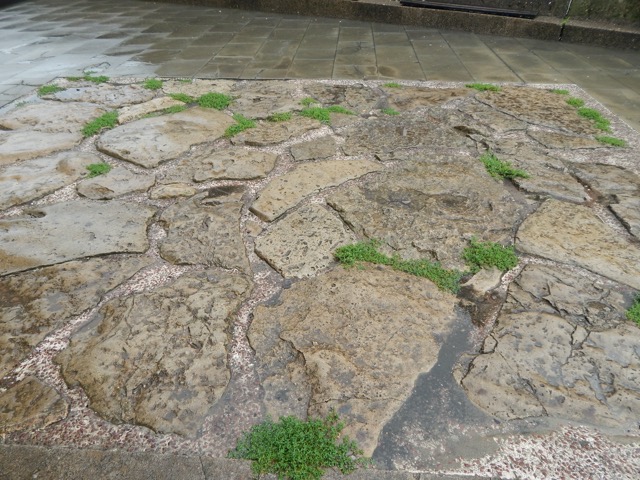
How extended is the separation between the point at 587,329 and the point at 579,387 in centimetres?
37

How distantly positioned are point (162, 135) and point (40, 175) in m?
1.07

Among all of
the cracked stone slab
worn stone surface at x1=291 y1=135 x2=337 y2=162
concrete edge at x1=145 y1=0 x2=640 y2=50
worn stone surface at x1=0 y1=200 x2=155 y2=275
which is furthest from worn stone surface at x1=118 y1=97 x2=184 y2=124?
concrete edge at x1=145 y1=0 x2=640 y2=50

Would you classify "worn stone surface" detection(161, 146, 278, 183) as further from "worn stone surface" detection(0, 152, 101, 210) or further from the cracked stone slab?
the cracked stone slab

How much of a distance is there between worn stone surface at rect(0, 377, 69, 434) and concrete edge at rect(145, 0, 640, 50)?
8.14 m

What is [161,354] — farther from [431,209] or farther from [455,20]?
[455,20]

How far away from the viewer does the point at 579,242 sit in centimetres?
267

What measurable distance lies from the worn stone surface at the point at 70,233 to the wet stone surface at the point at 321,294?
0.05ft

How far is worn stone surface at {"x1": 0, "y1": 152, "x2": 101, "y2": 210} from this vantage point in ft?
10.5

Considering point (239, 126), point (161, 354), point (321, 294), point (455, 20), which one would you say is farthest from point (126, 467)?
point (455, 20)

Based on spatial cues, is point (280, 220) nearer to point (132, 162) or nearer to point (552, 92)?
point (132, 162)

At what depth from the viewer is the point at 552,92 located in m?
5.02

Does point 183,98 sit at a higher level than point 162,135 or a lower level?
higher

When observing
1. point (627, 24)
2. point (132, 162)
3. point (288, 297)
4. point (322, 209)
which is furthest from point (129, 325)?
point (627, 24)

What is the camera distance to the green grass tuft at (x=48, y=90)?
5.00 meters
